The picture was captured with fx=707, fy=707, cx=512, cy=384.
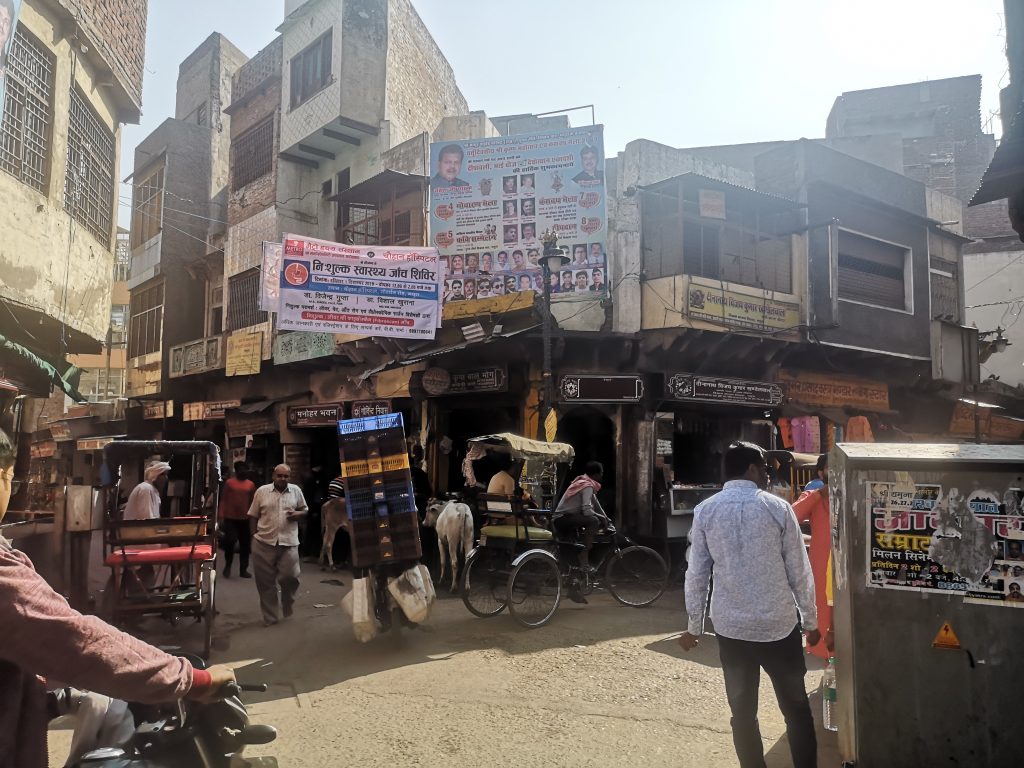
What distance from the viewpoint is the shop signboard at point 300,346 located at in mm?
16469

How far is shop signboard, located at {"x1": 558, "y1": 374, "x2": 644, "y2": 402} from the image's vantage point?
43.7 ft

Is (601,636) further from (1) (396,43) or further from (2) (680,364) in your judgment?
(1) (396,43)

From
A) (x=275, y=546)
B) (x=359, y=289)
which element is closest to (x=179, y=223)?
(x=359, y=289)

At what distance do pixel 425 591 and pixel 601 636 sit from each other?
6.28 ft

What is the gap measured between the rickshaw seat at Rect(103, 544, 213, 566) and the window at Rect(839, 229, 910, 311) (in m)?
13.9

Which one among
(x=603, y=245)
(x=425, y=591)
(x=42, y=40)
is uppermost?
(x=42, y=40)

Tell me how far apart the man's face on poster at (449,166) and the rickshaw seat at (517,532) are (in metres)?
7.30

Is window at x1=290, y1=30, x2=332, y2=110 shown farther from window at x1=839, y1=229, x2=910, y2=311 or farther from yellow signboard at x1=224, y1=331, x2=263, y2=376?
window at x1=839, y1=229, x2=910, y2=311

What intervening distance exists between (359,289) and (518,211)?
323 cm

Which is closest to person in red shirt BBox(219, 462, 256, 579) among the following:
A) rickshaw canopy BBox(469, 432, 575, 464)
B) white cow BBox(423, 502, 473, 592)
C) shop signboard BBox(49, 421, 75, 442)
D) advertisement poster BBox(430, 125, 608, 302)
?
white cow BBox(423, 502, 473, 592)

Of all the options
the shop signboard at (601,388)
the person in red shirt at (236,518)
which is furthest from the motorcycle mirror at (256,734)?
the shop signboard at (601,388)

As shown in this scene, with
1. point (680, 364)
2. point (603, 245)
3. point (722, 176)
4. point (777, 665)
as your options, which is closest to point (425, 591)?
point (777, 665)

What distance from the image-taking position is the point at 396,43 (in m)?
18.8

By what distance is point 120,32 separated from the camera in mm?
11578
